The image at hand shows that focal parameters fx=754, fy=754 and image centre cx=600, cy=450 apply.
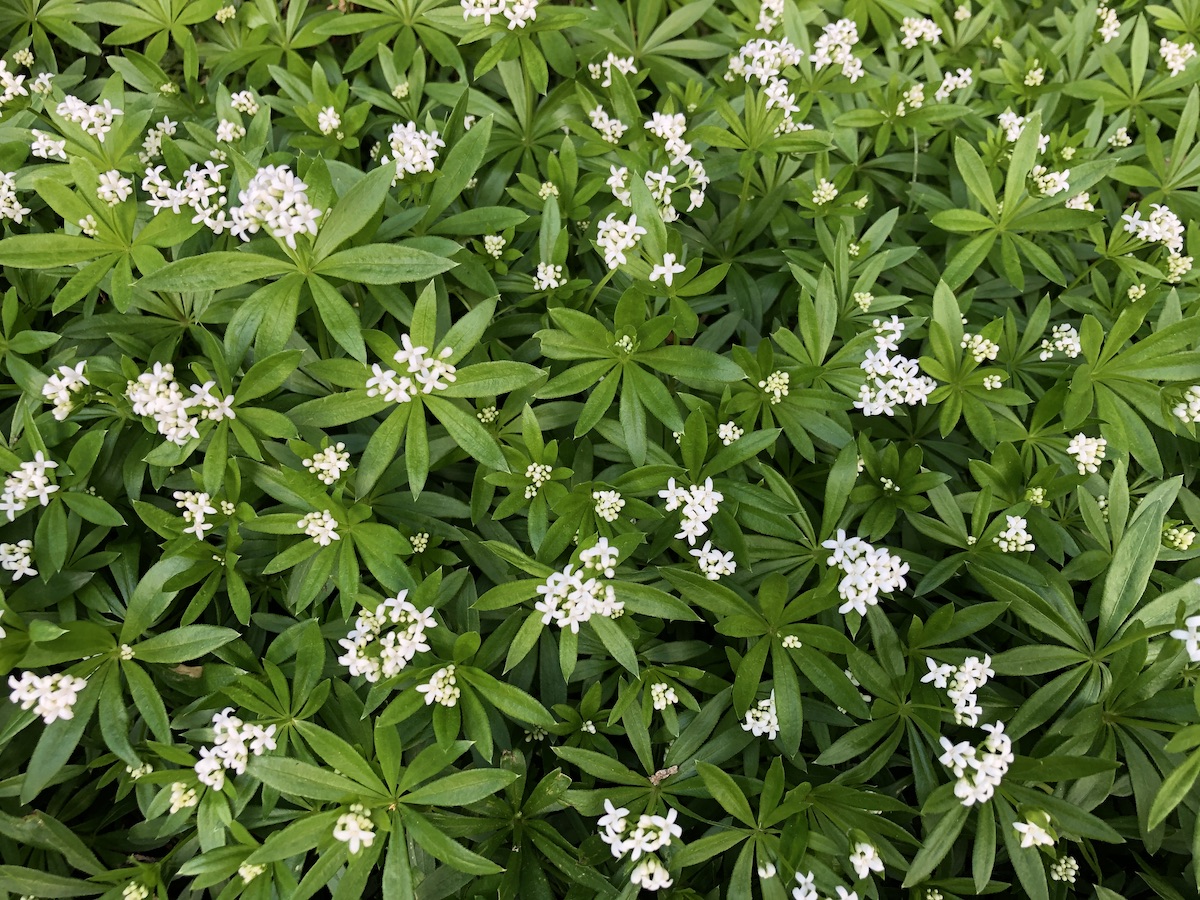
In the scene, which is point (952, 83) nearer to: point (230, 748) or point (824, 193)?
point (824, 193)

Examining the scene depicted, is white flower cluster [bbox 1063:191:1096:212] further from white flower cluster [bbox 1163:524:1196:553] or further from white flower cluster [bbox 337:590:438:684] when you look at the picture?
white flower cluster [bbox 337:590:438:684]

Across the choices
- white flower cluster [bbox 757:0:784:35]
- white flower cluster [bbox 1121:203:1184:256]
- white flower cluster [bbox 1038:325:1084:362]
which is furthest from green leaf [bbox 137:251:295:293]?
white flower cluster [bbox 1121:203:1184:256]

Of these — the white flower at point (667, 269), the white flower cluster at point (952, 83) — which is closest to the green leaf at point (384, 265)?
the white flower at point (667, 269)

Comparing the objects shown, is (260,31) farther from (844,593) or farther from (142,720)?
(844,593)

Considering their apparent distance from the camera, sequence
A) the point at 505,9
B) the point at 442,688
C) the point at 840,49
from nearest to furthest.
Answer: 1. the point at 442,688
2. the point at 505,9
3. the point at 840,49

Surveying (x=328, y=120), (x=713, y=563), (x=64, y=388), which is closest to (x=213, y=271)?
(x=64, y=388)

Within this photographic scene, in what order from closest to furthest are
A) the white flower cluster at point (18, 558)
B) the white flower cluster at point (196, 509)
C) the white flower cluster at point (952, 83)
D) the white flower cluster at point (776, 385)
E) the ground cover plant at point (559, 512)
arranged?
the ground cover plant at point (559, 512) < the white flower cluster at point (196, 509) < the white flower cluster at point (18, 558) < the white flower cluster at point (776, 385) < the white flower cluster at point (952, 83)

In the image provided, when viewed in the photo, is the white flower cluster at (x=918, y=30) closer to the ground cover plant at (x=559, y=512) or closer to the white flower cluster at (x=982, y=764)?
the ground cover plant at (x=559, y=512)
